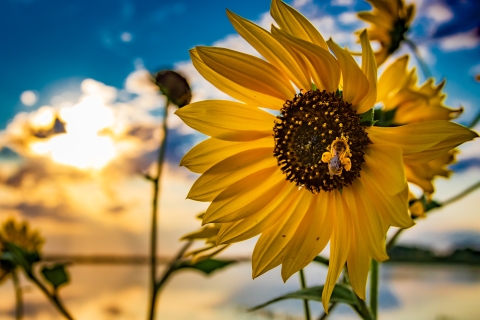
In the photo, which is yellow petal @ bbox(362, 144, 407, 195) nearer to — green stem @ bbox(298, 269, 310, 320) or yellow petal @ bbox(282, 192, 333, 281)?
yellow petal @ bbox(282, 192, 333, 281)

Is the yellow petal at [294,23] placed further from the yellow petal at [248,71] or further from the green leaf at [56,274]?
the green leaf at [56,274]

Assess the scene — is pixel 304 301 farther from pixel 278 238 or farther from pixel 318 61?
pixel 318 61

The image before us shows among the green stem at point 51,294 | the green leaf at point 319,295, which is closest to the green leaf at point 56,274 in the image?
the green stem at point 51,294

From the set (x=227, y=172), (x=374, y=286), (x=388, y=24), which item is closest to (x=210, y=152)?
(x=227, y=172)

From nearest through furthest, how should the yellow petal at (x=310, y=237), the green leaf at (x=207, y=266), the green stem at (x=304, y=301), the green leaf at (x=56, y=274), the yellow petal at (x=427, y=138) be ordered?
the yellow petal at (x=427, y=138) < the yellow petal at (x=310, y=237) < the green stem at (x=304, y=301) < the green leaf at (x=207, y=266) < the green leaf at (x=56, y=274)

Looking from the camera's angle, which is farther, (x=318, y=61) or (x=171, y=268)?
(x=171, y=268)

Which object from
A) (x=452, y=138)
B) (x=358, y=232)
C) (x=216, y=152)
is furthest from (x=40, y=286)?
(x=452, y=138)

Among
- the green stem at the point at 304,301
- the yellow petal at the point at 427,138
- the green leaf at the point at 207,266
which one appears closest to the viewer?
the yellow petal at the point at 427,138
